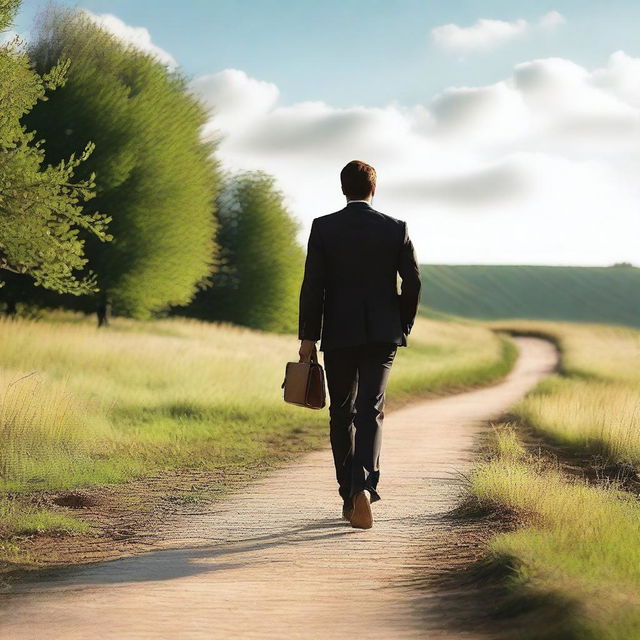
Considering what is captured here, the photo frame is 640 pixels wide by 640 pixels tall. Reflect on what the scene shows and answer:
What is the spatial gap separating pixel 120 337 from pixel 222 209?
58.2 ft

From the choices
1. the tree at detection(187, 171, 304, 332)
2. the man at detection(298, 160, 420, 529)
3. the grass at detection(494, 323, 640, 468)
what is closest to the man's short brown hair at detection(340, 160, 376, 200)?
the man at detection(298, 160, 420, 529)

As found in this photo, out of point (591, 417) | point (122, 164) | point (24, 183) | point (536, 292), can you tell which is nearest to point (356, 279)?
point (591, 417)

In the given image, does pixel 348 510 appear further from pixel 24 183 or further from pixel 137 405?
pixel 24 183

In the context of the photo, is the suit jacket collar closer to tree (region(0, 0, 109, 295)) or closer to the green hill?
tree (region(0, 0, 109, 295))

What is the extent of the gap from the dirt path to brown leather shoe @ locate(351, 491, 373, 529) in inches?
2.7

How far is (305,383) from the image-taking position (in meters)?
6.55

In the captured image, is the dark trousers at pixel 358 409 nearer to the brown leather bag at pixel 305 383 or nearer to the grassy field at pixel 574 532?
the brown leather bag at pixel 305 383

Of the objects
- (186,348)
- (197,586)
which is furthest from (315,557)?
(186,348)

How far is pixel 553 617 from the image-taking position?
4160mm

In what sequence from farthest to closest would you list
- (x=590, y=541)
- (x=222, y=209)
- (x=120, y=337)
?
(x=222, y=209)
(x=120, y=337)
(x=590, y=541)

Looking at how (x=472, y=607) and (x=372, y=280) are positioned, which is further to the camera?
(x=372, y=280)

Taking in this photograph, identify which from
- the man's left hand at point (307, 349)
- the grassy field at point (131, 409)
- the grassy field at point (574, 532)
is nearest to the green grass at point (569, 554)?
the grassy field at point (574, 532)

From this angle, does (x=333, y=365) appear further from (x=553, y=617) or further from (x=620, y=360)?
(x=620, y=360)

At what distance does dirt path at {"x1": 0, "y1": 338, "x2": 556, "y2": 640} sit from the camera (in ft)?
14.6
